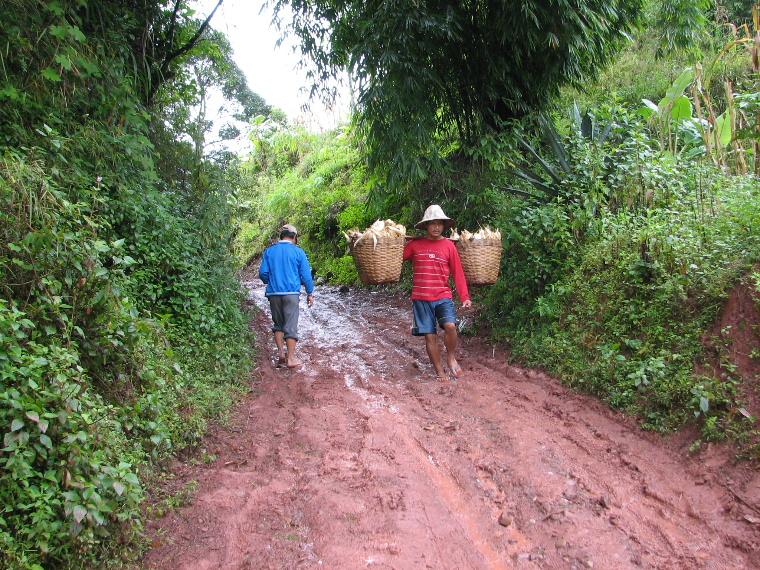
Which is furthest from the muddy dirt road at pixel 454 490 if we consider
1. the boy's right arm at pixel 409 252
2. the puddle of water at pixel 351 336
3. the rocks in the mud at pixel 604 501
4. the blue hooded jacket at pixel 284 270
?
the blue hooded jacket at pixel 284 270

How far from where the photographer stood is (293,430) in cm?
490

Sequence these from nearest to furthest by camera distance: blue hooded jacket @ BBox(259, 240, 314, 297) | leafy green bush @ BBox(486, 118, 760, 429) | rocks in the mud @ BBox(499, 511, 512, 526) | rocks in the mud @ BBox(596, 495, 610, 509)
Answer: rocks in the mud @ BBox(499, 511, 512, 526), rocks in the mud @ BBox(596, 495, 610, 509), leafy green bush @ BBox(486, 118, 760, 429), blue hooded jacket @ BBox(259, 240, 314, 297)

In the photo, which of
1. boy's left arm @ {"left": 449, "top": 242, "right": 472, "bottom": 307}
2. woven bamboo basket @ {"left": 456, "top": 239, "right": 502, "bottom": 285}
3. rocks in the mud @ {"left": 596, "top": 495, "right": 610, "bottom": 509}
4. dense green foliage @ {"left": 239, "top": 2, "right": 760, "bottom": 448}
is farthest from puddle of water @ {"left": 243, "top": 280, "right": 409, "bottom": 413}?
rocks in the mud @ {"left": 596, "top": 495, "right": 610, "bottom": 509}

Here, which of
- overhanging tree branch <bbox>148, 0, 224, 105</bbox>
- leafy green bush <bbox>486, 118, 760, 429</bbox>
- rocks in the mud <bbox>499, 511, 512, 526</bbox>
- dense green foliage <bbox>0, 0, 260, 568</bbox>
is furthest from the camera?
overhanging tree branch <bbox>148, 0, 224, 105</bbox>

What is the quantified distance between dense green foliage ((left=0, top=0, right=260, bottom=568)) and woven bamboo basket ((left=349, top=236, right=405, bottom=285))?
1785 millimetres

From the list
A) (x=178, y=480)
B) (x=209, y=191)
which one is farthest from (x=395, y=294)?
(x=178, y=480)

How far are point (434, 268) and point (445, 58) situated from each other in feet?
11.6

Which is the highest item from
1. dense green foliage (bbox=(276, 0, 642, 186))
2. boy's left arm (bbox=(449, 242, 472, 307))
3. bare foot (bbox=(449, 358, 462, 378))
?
dense green foliage (bbox=(276, 0, 642, 186))

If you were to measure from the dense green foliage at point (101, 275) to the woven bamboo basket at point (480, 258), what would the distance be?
113 inches

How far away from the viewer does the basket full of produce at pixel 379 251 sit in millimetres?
5984

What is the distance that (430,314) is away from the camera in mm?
6434

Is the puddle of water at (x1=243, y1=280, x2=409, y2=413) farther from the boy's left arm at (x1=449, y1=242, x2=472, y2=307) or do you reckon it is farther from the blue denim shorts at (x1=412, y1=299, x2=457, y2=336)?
the boy's left arm at (x1=449, y1=242, x2=472, y2=307)

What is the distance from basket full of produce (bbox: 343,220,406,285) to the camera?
19.6 feet

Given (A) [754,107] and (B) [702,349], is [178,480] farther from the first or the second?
(A) [754,107]
